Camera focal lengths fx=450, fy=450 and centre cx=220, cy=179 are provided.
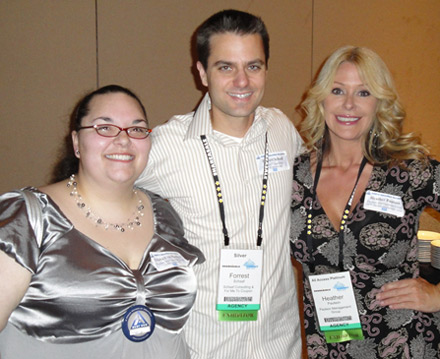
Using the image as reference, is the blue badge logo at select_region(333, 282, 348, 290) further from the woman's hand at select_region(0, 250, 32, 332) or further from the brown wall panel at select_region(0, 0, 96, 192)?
the brown wall panel at select_region(0, 0, 96, 192)

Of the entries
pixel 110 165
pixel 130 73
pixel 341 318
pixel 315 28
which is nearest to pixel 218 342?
pixel 341 318

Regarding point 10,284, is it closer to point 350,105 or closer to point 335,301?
point 335,301

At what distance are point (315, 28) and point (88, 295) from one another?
3.88 metres

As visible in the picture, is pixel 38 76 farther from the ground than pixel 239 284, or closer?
farther from the ground

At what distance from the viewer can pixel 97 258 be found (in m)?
1.55

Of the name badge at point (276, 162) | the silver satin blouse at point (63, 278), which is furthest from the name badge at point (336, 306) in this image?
the silver satin blouse at point (63, 278)

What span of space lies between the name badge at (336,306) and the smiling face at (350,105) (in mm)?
667

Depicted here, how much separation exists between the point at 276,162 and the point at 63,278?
1.09 m

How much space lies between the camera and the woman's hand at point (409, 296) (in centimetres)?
193

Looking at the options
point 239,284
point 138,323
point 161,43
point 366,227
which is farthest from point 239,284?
point 161,43

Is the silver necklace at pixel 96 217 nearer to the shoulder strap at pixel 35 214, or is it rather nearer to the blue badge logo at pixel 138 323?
the shoulder strap at pixel 35 214

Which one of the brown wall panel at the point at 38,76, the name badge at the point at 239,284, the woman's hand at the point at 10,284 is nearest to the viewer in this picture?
the woman's hand at the point at 10,284

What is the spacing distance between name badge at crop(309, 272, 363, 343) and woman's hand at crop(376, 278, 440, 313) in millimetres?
134

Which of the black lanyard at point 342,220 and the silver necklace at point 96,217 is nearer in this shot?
the silver necklace at point 96,217
